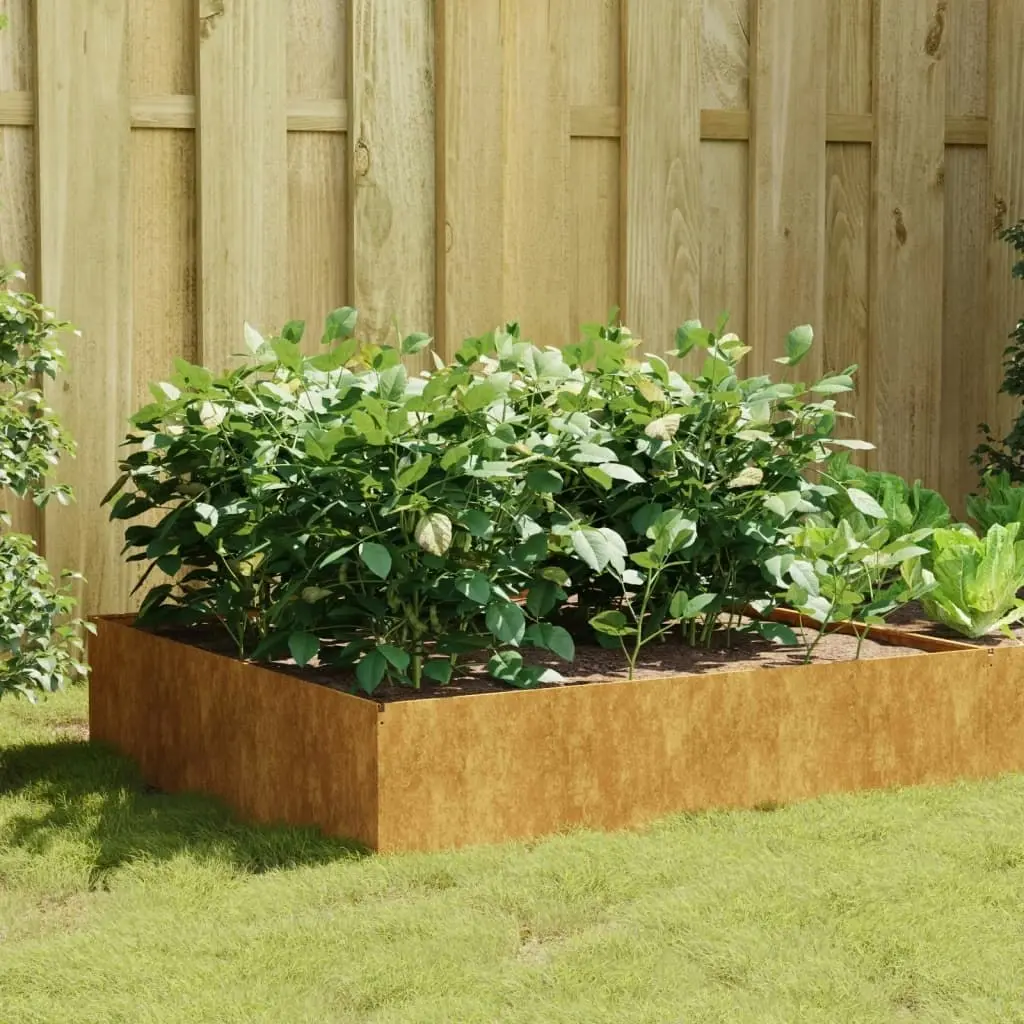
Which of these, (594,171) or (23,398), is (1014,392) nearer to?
(594,171)

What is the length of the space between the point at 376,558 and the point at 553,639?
0.44 metres

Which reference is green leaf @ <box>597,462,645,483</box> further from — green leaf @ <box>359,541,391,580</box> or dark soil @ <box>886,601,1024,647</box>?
dark soil @ <box>886,601,1024,647</box>

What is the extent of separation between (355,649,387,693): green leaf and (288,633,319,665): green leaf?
0.39ft

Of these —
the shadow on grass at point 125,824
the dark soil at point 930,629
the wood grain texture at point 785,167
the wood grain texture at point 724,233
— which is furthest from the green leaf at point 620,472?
the wood grain texture at point 785,167

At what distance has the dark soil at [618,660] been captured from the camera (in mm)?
3199

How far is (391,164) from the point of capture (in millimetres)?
4871

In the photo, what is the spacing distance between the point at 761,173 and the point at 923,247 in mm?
708

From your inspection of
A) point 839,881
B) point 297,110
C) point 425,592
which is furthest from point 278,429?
point 297,110

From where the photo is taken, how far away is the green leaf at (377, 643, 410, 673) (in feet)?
9.84

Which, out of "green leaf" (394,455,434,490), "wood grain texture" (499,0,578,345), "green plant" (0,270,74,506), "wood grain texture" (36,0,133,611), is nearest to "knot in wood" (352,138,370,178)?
"wood grain texture" (499,0,578,345)

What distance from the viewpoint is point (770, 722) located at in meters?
3.29

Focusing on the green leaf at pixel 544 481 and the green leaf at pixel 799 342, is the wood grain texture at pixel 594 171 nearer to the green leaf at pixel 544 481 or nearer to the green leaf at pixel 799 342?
the green leaf at pixel 799 342

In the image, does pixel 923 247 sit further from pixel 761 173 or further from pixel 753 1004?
pixel 753 1004

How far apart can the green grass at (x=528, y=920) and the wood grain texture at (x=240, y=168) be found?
1.85m
